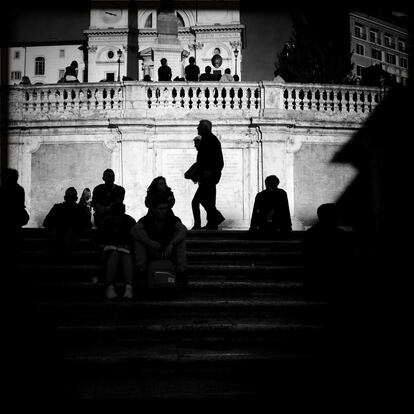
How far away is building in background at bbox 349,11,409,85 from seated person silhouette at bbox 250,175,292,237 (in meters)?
57.3

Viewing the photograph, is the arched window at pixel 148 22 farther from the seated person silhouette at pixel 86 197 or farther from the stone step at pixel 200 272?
the stone step at pixel 200 272

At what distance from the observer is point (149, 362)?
18.5 ft

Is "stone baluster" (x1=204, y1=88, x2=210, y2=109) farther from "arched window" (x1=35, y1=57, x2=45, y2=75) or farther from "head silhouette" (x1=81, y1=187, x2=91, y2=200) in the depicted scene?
"arched window" (x1=35, y1=57, x2=45, y2=75)

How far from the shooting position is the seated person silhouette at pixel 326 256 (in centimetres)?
717

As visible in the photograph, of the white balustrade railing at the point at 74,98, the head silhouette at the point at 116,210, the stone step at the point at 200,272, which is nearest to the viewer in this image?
the head silhouette at the point at 116,210

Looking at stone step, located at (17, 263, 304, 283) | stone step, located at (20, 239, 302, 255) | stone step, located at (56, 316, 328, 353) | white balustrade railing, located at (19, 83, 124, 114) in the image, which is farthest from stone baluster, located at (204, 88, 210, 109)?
stone step, located at (56, 316, 328, 353)

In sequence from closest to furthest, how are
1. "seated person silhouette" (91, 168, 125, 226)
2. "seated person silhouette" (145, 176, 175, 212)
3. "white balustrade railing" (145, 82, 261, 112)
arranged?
"seated person silhouette" (145, 176, 175, 212), "seated person silhouette" (91, 168, 125, 226), "white balustrade railing" (145, 82, 261, 112)

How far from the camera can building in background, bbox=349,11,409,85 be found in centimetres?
6612

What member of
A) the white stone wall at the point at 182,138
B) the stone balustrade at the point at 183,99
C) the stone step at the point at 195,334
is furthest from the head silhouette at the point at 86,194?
the stone step at the point at 195,334

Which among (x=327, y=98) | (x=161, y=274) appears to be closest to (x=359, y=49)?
(x=327, y=98)

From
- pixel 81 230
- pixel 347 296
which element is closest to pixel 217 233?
pixel 81 230

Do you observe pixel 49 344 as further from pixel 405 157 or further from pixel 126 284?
pixel 405 157

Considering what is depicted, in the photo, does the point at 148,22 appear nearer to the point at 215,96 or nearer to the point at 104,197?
the point at 215,96

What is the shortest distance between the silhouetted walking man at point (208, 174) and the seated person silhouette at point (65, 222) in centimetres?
207
